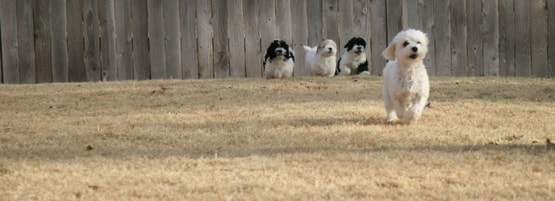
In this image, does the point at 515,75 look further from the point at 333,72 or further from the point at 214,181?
the point at 214,181

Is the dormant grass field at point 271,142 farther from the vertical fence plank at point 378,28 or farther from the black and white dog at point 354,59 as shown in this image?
the vertical fence plank at point 378,28

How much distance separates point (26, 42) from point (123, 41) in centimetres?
125

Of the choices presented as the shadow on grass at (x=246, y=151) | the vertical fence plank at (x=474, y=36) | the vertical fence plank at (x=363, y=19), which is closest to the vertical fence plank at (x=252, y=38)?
the vertical fence plank at (x=363, y=19)

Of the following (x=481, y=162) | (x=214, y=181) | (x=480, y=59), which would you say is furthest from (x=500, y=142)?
(x=480, y=59)

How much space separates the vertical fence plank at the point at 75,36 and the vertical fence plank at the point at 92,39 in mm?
66

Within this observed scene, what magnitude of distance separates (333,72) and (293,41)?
28.8 inches

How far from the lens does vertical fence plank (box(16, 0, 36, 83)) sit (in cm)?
1311

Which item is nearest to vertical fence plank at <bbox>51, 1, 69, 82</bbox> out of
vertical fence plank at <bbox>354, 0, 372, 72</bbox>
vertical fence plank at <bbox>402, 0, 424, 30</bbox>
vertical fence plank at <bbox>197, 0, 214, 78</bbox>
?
vertical fence plank at <bbox>197, 0, 214, 78</bbox>

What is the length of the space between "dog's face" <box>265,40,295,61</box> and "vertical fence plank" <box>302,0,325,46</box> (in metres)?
0.71

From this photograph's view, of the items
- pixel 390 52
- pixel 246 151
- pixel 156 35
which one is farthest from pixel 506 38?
pixel 246 151

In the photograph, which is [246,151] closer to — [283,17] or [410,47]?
[410,47]

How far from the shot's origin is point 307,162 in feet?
21.3

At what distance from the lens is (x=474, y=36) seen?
13.5 m

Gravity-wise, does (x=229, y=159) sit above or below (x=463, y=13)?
below
